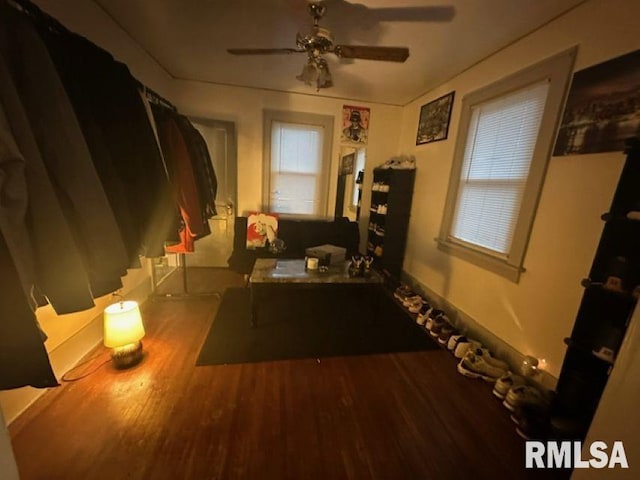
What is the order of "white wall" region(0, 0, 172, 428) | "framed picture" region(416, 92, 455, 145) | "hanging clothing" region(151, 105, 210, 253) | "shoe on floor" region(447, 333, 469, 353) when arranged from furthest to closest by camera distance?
"framed picture" region(416, 92, 455, 145) → "shoe on floor" region(447, 333, 469, 353) → "hanging clothing" region(151, 105, 210, 253) → "white wall" region(0, 0, 172, 428)

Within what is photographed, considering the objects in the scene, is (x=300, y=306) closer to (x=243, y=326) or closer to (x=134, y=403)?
(x=243, y=326)

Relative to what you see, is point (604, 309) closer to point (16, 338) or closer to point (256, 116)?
point (16, 338)

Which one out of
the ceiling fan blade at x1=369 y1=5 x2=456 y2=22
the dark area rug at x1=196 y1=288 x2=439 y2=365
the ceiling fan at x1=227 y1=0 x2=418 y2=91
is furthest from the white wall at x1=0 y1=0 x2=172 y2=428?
the ceiling fan blade at x1=369 y1=5 x2=456 y2=22

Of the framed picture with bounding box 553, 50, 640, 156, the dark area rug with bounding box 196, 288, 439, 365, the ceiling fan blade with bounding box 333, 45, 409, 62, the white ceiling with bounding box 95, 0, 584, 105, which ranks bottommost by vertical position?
the dark area rug with bounding box 196, 288, 439, 365

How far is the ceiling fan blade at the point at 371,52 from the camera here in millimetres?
1594

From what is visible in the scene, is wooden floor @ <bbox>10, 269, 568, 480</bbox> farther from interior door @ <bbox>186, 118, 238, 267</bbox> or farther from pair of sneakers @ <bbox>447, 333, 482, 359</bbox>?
interior door @ <bbox>186, 118, 238, 267</bbox>

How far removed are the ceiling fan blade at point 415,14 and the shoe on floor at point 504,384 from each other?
7.88 feet

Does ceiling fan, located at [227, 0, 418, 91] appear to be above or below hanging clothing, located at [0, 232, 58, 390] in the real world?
above

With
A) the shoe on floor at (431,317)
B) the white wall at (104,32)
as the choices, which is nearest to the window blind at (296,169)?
the white wall at (104,32)

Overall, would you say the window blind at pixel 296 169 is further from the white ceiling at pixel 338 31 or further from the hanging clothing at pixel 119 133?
the hanging clothing at pixel 119 133

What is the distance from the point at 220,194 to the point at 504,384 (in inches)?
135

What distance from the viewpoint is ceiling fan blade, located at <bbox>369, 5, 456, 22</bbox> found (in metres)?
1.69

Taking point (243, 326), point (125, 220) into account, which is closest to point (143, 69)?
point (125, 220)

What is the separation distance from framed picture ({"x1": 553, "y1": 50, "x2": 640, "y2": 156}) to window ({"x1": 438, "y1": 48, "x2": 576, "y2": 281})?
0.08 m
